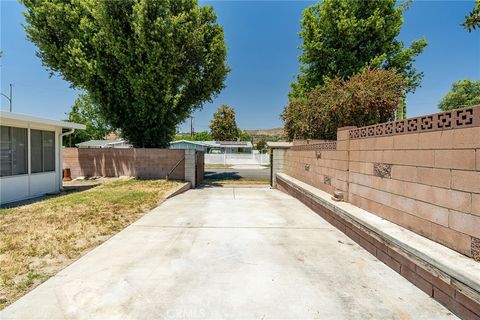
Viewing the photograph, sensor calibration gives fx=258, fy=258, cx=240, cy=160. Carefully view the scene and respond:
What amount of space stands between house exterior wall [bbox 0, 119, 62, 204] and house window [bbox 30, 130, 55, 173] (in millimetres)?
135

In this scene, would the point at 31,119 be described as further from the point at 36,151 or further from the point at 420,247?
the point at 420,247

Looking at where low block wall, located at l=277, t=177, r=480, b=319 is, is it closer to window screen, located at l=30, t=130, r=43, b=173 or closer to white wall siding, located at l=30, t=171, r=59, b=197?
white wall siding, located at l=30, t=171, r=59, b=197

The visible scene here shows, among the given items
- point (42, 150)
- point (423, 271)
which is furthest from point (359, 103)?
point (42, 150)

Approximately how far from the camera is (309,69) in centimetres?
1925

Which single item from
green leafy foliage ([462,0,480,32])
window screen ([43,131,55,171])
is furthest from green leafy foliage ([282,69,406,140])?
window screen ([43,131,55,171])

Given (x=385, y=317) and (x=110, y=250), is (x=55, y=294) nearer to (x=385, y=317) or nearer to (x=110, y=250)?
(x=110, y=250)

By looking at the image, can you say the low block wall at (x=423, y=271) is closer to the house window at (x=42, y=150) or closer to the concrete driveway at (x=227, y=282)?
the concrete driveway at (x=227, y=282)

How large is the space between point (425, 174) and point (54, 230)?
6.27 metres

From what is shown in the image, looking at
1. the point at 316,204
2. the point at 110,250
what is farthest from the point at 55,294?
the point at 316,204

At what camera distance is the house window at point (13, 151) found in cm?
774

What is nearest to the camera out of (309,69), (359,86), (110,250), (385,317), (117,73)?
(385,317)

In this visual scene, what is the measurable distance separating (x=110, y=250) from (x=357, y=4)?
20.0m

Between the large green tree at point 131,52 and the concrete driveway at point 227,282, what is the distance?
890 cm

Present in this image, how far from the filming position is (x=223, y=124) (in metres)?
51.0
